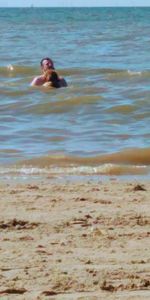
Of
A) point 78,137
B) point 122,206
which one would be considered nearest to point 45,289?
point 122,206

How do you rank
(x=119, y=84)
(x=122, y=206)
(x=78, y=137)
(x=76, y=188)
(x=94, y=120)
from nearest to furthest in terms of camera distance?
(x=122, y=206) < (x=76, y=188) < (x=78, y=137) < (x=94, y=120) < (x=119, y=84)

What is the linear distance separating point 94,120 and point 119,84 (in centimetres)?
489

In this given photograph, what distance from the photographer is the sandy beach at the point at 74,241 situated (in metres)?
4.15

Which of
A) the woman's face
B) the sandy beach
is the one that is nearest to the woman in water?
the woman's face

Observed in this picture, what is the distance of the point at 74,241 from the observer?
5074mm

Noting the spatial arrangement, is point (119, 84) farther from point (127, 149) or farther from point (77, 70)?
point (127, 149)

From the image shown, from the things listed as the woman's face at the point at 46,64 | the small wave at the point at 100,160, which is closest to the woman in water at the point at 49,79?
the woman's face at the point at 46,64

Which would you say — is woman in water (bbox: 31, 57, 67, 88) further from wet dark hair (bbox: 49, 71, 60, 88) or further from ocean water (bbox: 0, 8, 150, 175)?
ocean water (bbox: 0, 8, 150, 175)

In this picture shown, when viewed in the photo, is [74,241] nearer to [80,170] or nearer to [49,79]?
[80,170]

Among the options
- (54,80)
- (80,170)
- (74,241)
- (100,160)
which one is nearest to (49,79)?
(54,80)

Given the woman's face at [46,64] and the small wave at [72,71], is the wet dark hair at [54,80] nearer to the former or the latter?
the woman's face at [46,64]

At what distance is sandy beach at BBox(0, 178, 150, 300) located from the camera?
4152mm

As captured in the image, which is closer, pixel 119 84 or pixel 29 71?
pixel 119 84

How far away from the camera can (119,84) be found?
15.9 meters
